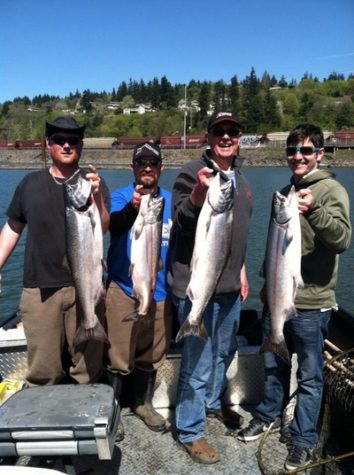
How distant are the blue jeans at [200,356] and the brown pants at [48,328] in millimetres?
772

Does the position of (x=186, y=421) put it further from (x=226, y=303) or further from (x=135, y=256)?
(x=135, y=256)

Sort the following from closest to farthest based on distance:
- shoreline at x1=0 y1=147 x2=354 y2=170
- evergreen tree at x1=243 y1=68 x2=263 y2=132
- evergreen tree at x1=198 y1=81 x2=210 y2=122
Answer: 1. shoreline at x1=0 y1=147 x2=354 y2=170
2. evergreen tree at x1=243 y1=68 x2=263 y2=132
3. evergreen tree at x1=198 y1=81 x2=210 y2=122

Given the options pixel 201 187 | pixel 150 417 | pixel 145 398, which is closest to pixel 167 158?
pixel 145 398

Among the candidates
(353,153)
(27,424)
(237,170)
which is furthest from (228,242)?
(353,153)

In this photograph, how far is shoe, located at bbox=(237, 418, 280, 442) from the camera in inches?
147

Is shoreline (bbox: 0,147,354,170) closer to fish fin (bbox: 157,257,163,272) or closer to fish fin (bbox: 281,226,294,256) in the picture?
fish fin (bbox: 157,257,163,272)

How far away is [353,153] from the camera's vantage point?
8375 cm

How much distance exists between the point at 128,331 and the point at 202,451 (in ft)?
3.54

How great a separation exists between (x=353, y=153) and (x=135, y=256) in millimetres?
88154

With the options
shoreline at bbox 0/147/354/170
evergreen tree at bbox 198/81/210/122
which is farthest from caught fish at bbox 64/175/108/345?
evergreen tree at bbox 198/81/210/122

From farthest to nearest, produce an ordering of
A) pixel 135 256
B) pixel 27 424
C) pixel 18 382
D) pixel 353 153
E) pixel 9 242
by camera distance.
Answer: pixel 353 153, pixel 18 382, pixel 9 242, pixel 135 256, pixel 27 424

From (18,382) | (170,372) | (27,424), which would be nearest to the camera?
(27,424)

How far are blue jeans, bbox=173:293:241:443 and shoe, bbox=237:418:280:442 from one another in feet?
1.26

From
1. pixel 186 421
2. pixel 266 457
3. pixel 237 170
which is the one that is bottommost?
pixel 266 457
